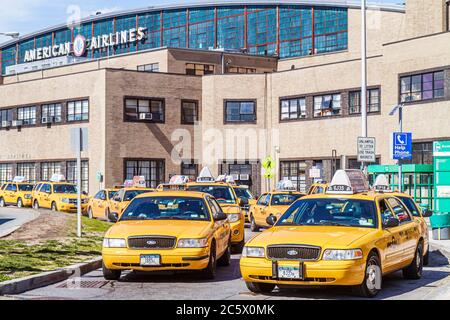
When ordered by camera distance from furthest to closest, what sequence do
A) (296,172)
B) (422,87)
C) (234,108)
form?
(234,108) < (296,172) < (422,87)

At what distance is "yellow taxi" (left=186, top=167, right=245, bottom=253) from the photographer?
18547mm

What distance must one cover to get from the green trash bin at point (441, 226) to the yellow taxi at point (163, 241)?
30.4 ft

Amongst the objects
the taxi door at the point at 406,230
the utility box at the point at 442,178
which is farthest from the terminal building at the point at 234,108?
the taxi door at the point at 406,230

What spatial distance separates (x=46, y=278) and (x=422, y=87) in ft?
101

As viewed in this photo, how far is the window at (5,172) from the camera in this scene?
56.9 meters

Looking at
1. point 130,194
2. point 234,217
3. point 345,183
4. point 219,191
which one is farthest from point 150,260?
point 130,194

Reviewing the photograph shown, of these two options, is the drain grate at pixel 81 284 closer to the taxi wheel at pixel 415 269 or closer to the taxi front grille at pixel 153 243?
the taxi front grille at pixel 153 243

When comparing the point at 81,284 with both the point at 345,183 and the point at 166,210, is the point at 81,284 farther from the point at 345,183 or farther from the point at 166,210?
the point at 345,183

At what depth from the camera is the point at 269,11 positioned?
72938 mm

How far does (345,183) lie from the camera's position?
14945 millimetres

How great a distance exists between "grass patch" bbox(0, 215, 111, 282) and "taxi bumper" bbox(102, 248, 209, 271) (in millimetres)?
1413
